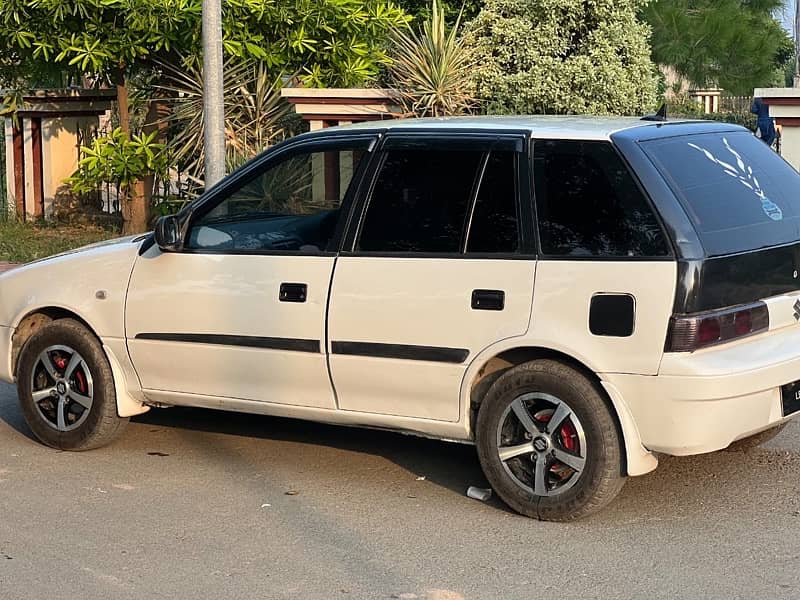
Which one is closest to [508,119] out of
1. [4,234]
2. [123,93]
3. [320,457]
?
[320,457]

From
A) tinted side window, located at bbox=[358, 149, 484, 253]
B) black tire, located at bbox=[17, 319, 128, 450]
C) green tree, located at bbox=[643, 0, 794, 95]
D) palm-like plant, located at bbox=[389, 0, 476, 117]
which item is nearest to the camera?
tinted side window, located at bbox=[358, 149, 484, 253]

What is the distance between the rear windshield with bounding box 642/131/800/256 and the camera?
5523mm

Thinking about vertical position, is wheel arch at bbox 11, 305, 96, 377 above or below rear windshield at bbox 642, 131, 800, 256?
below

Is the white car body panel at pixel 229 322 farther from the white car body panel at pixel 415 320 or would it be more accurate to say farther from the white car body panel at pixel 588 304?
the white car body panel at pixel 588 304

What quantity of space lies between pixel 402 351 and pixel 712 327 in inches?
54.0

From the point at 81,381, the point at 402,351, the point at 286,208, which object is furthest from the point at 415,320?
the point at 81,381

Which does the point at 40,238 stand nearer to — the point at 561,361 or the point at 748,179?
the point at 561,361

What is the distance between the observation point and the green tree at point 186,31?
13328 millimetres

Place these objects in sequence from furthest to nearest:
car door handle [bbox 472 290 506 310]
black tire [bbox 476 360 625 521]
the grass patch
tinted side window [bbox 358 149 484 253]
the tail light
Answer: the grass patch, tinted side window [bbox 358 149 484 253], car door handle [bbox 472 290 506 310], black tire [bbox 476 360 625 521], the tail light

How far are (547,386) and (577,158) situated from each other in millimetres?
985

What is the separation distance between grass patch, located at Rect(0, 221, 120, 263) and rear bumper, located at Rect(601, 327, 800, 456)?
982 cm

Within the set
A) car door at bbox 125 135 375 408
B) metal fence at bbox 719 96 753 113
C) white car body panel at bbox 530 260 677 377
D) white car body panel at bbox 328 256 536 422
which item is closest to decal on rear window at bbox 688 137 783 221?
white car body panel at bbox 530 260 677 377

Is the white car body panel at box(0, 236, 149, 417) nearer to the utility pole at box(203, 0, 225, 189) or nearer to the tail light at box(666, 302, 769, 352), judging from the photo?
the tail light at box(666, 302, 769, 352)

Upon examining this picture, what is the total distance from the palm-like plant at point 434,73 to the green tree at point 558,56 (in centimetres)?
28
